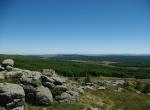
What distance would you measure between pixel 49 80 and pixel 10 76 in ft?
26.3

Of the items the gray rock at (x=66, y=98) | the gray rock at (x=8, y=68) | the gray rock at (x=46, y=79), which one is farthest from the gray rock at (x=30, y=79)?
the gray rock at (x=8, y=68)

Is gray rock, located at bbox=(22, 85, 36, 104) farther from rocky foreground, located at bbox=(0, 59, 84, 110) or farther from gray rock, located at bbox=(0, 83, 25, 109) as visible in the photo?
gray rock, located at bbox=(0, 83, 25, 109)

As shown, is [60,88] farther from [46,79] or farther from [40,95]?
[40,95]

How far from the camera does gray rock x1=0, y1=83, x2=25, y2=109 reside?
138 ft

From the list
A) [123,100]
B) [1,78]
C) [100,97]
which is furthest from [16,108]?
[123,100]

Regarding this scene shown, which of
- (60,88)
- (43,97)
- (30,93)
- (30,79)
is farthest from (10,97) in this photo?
(60,88)

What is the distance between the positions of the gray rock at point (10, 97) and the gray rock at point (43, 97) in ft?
13.8

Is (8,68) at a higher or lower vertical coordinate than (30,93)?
higher

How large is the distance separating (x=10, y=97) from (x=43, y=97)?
7146mm

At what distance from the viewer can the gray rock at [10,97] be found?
4200cm

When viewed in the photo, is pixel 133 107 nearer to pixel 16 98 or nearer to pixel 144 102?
pixel 144 102

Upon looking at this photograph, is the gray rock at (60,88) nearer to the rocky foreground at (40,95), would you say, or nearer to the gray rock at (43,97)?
the rocky foreground at (40,95)

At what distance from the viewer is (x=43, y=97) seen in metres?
47.4

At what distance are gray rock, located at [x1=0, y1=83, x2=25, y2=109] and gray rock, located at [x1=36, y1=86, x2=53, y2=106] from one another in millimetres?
4216
